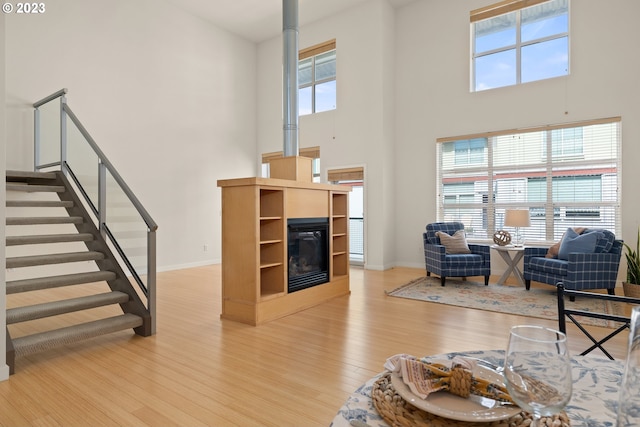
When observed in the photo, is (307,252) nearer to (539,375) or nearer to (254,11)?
(539,375)

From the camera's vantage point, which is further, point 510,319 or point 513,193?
point 513,193

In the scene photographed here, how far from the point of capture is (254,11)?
7.56 metres

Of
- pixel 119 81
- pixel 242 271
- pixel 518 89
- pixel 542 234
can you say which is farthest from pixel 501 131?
pixel 119 81

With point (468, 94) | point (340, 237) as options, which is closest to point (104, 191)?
point (340, 237)

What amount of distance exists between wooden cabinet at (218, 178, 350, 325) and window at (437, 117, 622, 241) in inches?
129

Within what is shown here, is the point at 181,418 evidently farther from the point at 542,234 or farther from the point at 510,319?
the point at 542,234

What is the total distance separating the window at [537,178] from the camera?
219 inches

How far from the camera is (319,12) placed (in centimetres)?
761

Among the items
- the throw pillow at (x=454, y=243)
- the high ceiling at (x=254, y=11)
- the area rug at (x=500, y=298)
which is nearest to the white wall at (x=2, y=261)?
the area rug at (x=500, y=298)

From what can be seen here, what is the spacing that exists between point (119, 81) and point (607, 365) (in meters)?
7.23

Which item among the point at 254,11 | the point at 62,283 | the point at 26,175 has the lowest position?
the point at 62,283

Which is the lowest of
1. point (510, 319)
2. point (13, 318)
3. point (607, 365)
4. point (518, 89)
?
point (510, 319)

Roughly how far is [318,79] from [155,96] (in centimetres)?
330

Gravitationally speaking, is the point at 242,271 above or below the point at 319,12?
below
